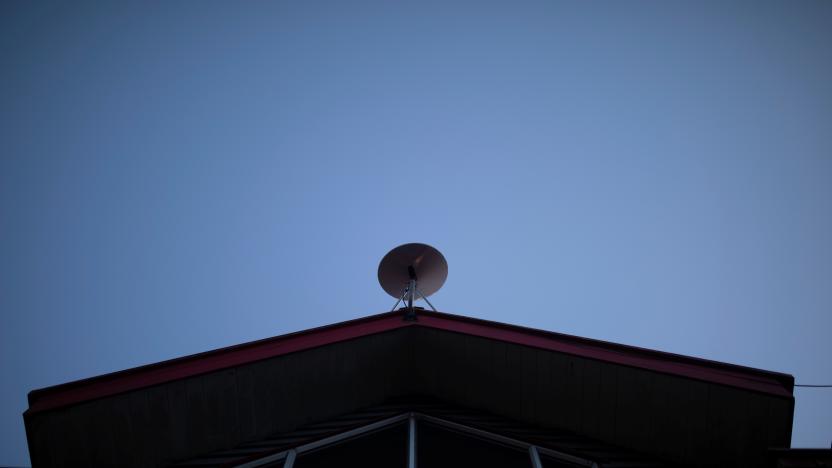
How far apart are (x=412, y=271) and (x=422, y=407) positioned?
13.8 ft

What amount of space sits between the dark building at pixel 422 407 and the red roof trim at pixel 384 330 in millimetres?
40

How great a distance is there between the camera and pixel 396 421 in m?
8.88

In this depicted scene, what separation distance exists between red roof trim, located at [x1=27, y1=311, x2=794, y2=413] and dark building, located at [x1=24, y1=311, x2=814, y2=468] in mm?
40

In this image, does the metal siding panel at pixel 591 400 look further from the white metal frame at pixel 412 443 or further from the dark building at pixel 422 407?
the white metal frame at pixel 412 443

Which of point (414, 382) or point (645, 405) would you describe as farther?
point (414, 382)

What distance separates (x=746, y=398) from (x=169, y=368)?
991 cm

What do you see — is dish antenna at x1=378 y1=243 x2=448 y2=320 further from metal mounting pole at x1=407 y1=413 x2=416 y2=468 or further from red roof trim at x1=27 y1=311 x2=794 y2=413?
metal mounting pole at x1=407 y1=413 x2=416 y2=468

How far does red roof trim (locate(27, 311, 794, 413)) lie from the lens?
7.87 m

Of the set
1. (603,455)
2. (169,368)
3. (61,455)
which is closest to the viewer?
(61,455)

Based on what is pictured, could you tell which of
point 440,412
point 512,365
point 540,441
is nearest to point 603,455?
point 540,441

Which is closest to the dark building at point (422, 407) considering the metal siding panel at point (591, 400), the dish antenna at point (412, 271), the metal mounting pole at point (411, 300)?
the metal siding panel at point (591, 400)

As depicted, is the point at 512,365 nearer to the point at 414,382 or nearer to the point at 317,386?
the point at 414,382

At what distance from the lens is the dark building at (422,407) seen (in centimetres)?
743

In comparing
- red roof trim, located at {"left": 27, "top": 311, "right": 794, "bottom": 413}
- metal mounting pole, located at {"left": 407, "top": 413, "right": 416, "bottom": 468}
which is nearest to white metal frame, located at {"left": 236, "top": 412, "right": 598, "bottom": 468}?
metal mounting pole, located at {"left": 407, "top": 413, "right": 416, "bottom": 468}
